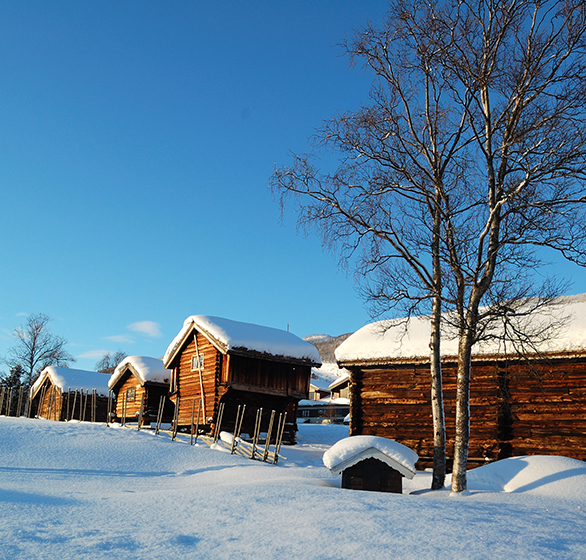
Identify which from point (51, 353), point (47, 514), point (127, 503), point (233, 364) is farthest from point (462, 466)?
point (51, 353)

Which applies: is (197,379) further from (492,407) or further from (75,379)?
(75,379)

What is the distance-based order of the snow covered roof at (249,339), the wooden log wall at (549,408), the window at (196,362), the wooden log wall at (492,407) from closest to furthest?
the wooden log wall at (549,408), the wooden log wall at (492,407), the snow covered roof at (249,339), the window at (196,362)

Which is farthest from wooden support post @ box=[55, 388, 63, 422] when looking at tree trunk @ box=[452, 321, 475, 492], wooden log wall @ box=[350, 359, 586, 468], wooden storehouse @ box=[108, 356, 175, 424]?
tree trunk @ box=[452, 321, 475, 492]

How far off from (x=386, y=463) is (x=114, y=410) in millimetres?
31018

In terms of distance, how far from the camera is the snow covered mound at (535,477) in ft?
31.9

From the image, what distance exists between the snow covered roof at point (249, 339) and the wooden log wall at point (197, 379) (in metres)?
0.81

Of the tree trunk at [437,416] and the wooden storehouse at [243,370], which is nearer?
the tree trunk at [437,416]

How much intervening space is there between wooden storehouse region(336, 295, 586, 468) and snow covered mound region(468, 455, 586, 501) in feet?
8.22

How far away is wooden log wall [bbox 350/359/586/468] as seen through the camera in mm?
14305

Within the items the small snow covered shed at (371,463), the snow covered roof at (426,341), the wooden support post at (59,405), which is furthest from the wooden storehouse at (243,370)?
the wooden support post at (59,405)

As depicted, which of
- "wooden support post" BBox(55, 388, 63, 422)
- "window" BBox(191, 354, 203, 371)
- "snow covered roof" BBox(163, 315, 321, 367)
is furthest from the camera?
"wooden support post" BBox(55, 388, 63, 422)

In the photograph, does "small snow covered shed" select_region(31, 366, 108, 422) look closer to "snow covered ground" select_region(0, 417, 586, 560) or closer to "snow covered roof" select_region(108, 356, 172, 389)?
"snow covered roof" select_region(108, 356, 172, 389)

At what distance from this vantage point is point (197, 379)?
2370 cm

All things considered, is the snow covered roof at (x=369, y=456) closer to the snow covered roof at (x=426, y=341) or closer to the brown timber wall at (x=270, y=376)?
the snow covered roof at (x=426, y=341)
